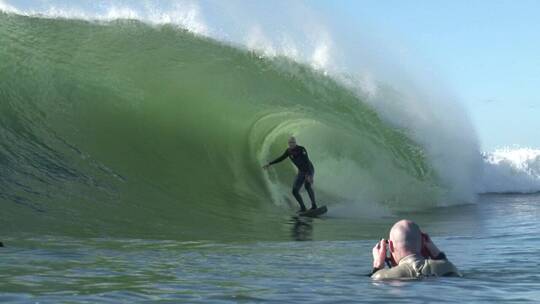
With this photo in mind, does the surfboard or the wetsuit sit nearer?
the wetsuit

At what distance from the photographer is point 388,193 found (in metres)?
17.4

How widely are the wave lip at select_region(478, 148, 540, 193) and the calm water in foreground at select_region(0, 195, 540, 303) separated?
14198 mm

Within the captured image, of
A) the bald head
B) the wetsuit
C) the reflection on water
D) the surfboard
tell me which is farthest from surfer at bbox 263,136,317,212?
the bald head

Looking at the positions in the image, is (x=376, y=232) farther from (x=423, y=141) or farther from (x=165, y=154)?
(x=423, y=141)

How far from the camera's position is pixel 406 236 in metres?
5.53

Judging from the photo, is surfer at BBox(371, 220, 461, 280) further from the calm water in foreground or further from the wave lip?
the wave lip

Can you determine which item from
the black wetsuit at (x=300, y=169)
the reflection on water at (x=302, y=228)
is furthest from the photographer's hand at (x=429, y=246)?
the black wetsuit at (x=300, y=169)

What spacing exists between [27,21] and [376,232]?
9895 mm

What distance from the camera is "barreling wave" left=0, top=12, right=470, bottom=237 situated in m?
11.5

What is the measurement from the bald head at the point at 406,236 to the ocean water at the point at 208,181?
0.24 meters

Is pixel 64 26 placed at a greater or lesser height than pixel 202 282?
greater

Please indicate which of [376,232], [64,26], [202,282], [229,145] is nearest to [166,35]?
[64,26]

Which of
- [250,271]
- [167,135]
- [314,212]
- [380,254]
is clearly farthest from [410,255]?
[167,135]

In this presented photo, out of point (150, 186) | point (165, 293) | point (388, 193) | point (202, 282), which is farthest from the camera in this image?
point (388, 193)
